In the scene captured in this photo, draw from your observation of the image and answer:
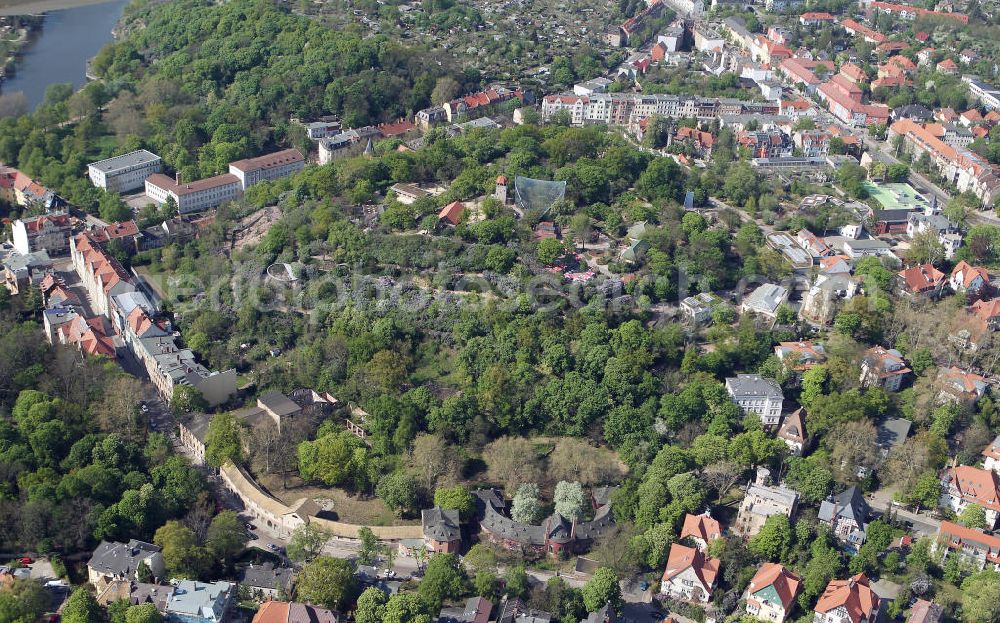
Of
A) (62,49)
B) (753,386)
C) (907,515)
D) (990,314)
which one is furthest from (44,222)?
(990,314)

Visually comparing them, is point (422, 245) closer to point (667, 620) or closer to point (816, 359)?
point (816, 359)

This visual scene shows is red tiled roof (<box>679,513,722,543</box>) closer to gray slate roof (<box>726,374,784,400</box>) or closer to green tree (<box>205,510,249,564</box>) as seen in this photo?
gray slate roof (<box>726,374,784,400</box>)

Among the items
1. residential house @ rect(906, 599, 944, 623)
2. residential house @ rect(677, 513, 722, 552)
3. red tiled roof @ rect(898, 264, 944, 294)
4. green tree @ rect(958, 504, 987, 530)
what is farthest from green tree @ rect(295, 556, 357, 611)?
red tiled roof @ rect(898, 264, 944, 294)

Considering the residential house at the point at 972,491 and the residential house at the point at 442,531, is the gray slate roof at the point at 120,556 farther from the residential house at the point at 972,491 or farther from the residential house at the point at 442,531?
the residential house at the point at 972,491

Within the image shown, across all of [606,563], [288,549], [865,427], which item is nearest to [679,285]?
[865,427]

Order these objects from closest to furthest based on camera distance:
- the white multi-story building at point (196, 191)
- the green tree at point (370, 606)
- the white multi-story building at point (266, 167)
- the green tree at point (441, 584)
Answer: the green tree at point (370, 606) → the green tree at point (441, 584) → the white multi-story building at point (196, 191) → the white multi-story building at point (266, 167)

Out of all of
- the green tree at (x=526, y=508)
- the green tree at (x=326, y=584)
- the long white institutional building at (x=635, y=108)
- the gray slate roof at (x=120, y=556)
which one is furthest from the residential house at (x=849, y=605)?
the long white institutional building at (x=635, y=108)
